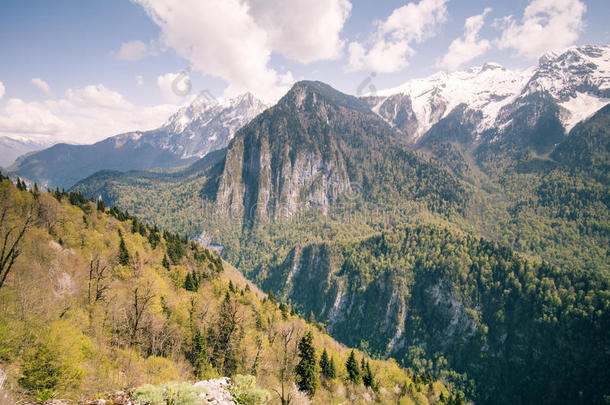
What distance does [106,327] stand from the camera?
25312mm

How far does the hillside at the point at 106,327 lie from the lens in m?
15.6

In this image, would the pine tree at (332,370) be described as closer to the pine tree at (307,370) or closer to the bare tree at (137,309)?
the pine tree at (307,370)

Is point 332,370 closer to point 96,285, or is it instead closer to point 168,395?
point 96,285

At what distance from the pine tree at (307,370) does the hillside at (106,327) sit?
28.8 inches

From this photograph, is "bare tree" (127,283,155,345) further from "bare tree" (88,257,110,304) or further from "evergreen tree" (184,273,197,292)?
"evergreen tree" (184,273,197,292)

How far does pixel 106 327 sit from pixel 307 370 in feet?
83.2

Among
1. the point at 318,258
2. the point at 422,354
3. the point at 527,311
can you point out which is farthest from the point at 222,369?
the point at 318,258

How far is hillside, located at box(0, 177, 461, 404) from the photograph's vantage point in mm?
15633

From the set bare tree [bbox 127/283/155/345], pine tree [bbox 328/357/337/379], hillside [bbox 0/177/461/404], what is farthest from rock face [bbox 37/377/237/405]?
pine tree [bbox 328/357/337/379]

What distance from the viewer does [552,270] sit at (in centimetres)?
12162

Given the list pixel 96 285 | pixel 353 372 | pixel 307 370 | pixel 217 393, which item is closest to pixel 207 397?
A: pixel 217 393

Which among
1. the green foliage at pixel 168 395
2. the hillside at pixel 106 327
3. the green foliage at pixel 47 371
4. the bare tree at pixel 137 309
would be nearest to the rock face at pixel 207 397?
the green foliage at pixel 168 395

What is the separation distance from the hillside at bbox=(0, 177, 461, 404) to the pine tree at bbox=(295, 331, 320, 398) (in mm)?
731

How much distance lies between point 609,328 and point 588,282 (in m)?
18.8
